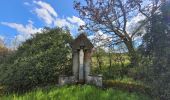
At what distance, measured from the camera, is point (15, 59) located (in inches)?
597

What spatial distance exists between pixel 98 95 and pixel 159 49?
7.40 feet

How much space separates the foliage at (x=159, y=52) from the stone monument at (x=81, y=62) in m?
3.45

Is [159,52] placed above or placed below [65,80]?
above

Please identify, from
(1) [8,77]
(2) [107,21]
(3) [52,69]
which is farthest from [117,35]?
(1) [8,77]

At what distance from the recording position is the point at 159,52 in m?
9.92

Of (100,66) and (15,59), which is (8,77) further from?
Result: (100,66)

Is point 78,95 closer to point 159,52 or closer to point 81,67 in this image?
point 159,52

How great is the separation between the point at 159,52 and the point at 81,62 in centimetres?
431

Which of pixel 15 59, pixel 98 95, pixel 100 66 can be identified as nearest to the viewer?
pixel 98 95

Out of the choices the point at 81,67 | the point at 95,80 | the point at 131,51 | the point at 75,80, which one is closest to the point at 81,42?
the point at 81,67

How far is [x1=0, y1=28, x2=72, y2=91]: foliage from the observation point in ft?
43.7

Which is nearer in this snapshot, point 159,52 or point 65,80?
point 159,52

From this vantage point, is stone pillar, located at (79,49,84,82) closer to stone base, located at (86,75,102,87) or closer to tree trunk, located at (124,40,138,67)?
stone base, located at (86,75,102,87)

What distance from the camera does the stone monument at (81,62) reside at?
44.3ft
